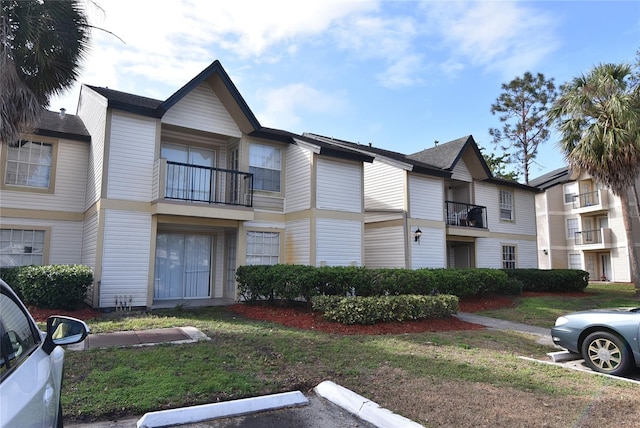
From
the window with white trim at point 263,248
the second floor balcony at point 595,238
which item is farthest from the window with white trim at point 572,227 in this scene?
the window with white trim at point 263,248

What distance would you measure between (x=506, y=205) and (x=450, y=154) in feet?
A: 18.8

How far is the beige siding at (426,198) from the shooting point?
17906 millimetres

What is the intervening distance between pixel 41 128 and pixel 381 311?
12.3 meters

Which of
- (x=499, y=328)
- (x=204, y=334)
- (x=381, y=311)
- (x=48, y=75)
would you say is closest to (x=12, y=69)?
(x=48, y=75)

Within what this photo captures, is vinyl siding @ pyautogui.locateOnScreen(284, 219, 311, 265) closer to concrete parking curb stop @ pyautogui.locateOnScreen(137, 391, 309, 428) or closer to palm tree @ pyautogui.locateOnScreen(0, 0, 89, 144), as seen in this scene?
palm tree @ pyautogui.locateOnScreen(0, 0, 89, 144)

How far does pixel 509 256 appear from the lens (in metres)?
23.2

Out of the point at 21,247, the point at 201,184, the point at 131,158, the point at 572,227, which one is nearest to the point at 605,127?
the point at 572,227

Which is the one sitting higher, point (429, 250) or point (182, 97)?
point (182, 97)

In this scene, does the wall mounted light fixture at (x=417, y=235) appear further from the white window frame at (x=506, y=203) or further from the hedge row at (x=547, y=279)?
the white window frame at (x=506, y=203)

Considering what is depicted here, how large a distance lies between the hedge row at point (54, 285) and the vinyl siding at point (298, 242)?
6398mm

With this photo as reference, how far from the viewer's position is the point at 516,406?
188 inches

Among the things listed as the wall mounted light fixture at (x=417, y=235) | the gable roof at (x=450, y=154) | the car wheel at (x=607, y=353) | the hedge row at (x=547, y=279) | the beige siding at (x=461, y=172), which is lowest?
the car wheel at (x=607, y=353)

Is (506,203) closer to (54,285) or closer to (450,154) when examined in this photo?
(450,154)

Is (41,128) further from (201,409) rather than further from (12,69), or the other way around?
(201,409)
